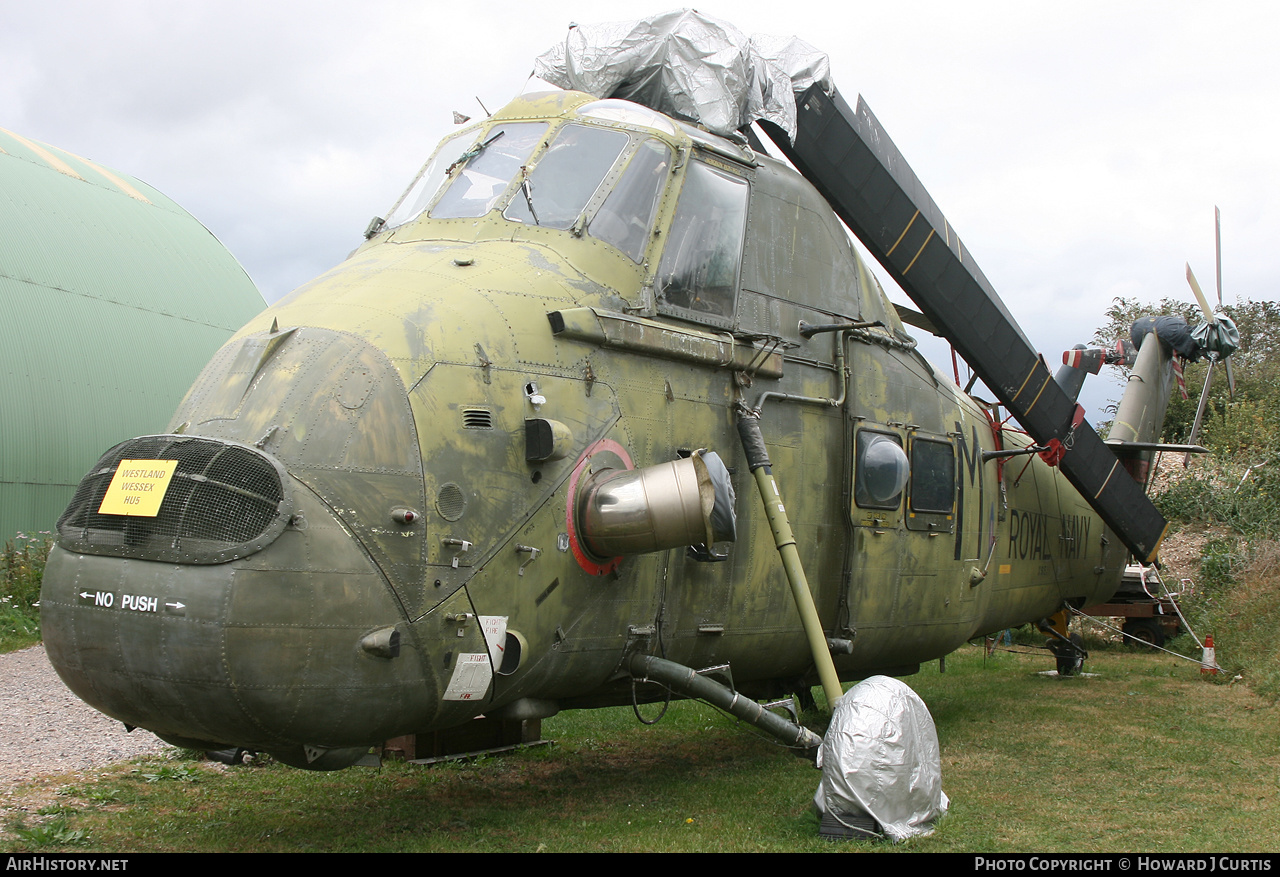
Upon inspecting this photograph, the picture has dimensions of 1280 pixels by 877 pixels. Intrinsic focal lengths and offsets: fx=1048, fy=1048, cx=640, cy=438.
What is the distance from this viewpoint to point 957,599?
845cm

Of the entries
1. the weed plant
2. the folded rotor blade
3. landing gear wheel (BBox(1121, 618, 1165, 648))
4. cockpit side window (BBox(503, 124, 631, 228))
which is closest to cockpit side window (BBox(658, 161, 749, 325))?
cockpit side window (BBox(503, 124, 631, 228))

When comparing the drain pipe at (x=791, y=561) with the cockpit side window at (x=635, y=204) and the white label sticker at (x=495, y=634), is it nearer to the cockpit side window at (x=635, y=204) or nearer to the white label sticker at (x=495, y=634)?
the cockpit side window at (x=635, y=204)

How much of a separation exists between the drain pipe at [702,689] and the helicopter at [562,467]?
2cm

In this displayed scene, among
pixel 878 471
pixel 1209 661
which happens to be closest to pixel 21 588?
pixel 878 471

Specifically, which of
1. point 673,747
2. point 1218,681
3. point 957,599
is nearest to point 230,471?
point 673,747

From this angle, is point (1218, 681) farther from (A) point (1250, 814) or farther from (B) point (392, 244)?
(B) point (392, 244)

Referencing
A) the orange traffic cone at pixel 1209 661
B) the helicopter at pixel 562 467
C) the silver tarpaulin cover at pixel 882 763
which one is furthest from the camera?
the orange traffic cone at pixel 1209 661

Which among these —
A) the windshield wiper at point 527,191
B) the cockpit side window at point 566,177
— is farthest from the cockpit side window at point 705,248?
the windshield wiper at point 527,191

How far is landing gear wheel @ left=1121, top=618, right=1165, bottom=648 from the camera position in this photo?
15.8m

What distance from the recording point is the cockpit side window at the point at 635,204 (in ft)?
20.4

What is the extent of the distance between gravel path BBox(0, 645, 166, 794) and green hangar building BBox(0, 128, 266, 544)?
5672 millimetres

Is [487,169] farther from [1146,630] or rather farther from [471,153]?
[1146,630]

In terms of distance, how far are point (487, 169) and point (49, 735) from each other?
20.9ft

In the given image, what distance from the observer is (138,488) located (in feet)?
14.5
